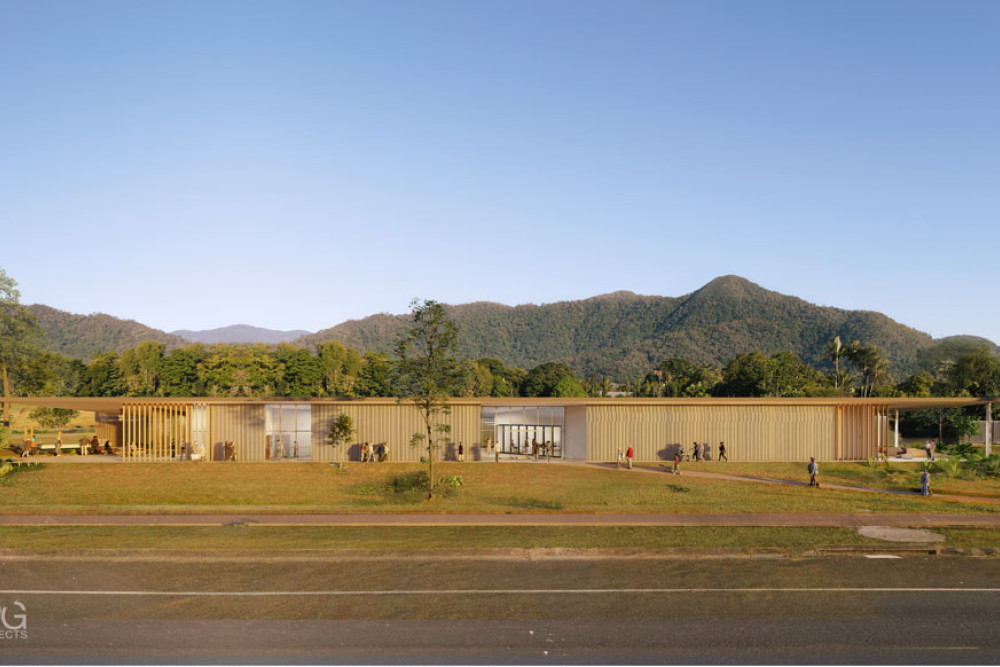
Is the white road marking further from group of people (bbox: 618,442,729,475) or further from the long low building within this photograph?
the long low building

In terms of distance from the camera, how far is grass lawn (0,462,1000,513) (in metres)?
26.0

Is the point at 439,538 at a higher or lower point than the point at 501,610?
lower

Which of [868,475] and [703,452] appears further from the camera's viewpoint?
[703,452]

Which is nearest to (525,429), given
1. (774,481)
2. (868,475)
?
(774,481)

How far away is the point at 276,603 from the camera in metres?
13.3

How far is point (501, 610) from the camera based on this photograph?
12.9m

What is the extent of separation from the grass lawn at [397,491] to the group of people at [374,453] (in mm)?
2569

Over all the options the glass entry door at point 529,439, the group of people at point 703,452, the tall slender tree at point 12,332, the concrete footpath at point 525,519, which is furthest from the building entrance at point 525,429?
the tall slender tree at point 12,332

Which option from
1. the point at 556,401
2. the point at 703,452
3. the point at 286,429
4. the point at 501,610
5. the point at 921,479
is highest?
the point at 556,401

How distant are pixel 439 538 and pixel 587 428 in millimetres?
21490

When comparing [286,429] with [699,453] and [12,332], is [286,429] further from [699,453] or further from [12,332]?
[12,332]

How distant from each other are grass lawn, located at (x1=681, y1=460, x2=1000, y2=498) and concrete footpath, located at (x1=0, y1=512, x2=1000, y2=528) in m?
8.76

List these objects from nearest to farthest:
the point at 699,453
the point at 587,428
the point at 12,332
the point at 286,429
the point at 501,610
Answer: the point at 501,610, the point at 699,453, the point at 286,429, the point at 587,428, the point at 12,332

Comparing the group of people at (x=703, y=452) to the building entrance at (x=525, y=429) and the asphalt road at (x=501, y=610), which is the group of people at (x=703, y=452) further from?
the asphalt road at (x=501, y=610)
